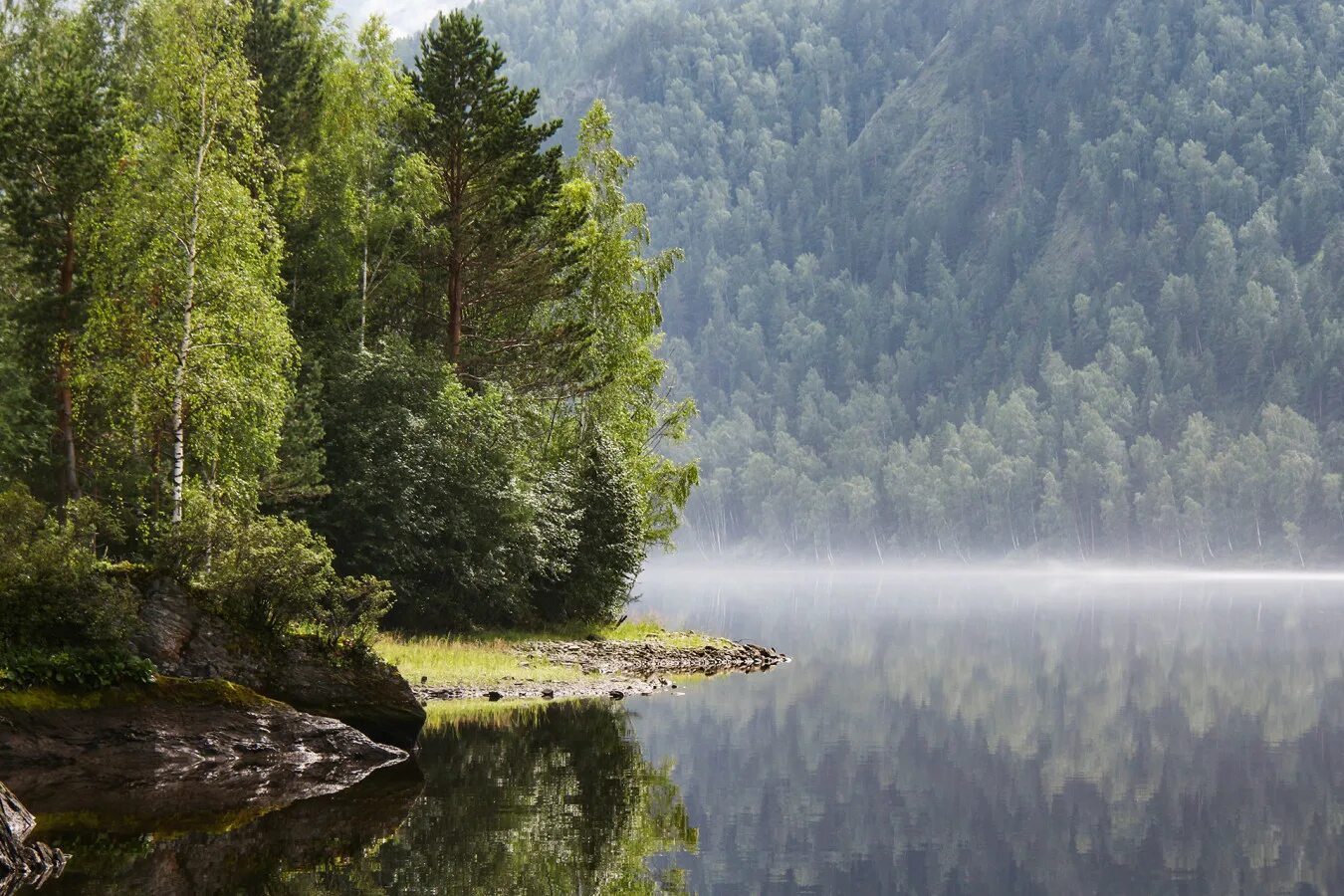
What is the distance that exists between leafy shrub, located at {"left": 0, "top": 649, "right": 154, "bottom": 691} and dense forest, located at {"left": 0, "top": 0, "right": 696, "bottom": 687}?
0.16 feet

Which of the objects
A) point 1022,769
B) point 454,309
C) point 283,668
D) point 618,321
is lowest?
point 1022,769

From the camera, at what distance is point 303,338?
4697 centimetres

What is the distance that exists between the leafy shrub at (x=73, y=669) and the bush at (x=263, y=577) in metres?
2.32

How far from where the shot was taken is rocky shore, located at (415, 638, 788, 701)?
36000 millimetres

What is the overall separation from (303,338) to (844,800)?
29.3 m

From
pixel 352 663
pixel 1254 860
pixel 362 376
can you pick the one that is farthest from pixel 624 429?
pixel 1254 860

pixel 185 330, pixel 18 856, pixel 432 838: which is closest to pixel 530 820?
pixel 432 838

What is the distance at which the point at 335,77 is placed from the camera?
5388 cm

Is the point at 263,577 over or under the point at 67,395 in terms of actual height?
under

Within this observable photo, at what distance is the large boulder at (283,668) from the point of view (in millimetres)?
24938

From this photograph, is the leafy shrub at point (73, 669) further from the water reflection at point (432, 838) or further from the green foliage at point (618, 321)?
the green foliage at point (618, 321)

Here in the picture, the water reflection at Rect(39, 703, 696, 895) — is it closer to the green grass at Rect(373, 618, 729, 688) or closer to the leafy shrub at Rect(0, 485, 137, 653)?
the leafy shrub at Rect(0, 485, 137, 653)

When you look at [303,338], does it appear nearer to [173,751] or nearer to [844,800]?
[173,751]

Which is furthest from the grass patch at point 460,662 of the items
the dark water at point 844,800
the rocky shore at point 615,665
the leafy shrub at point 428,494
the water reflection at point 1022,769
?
the water reflection at point 1022,769
